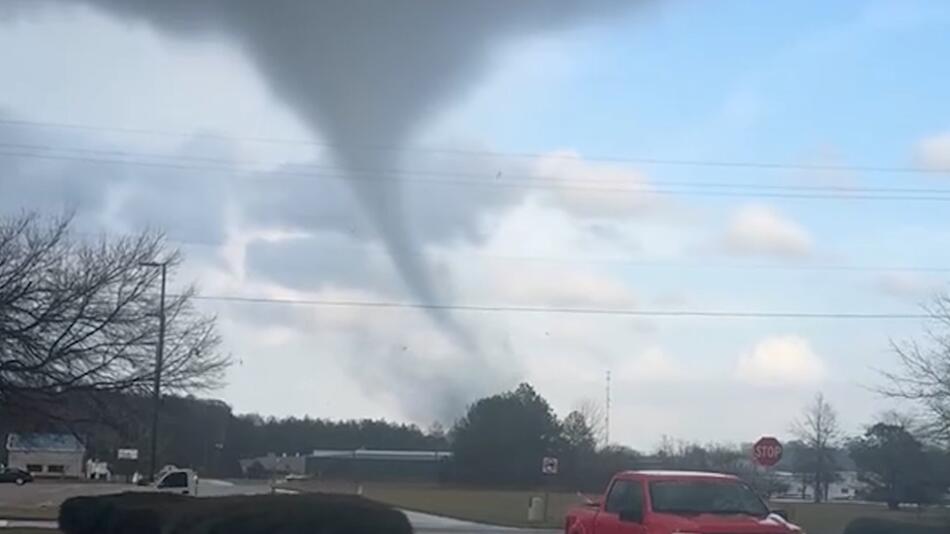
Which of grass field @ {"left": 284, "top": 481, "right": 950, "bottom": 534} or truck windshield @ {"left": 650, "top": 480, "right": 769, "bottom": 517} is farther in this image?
grass field @ {"left": 284, "top": 481, "right": 950, "bottom": 534}

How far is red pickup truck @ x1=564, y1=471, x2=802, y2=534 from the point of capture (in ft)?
55.4

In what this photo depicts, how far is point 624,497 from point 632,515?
3.44 ft

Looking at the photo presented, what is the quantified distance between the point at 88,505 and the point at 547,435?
195ft

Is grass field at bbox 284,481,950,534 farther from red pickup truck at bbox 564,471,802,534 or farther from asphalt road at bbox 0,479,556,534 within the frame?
red pickup truck at bbox 564,471,802,534

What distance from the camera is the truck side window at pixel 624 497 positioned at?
18375mm

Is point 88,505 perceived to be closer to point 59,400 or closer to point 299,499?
point 59,400

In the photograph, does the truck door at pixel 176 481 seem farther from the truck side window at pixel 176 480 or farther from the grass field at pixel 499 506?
the grass field at pixel 499 506

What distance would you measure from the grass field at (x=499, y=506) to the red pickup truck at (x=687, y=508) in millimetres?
23829

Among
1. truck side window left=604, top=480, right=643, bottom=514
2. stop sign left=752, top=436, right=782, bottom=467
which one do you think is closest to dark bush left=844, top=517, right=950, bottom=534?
stop sign left=752, top=436, right=782, bottom=467

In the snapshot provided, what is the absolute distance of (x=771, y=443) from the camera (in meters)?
31.5

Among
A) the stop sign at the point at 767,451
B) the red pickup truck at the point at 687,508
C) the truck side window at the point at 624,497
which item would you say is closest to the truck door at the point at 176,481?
the stop sign at the point at 767,451

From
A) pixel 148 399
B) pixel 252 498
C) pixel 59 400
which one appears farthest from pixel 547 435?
pixel 252 498

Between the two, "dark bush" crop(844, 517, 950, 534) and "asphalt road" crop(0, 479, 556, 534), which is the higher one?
"dark bush" crop(844, 517, 950, 534)

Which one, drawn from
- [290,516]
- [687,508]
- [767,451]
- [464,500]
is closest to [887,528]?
[767,451]
